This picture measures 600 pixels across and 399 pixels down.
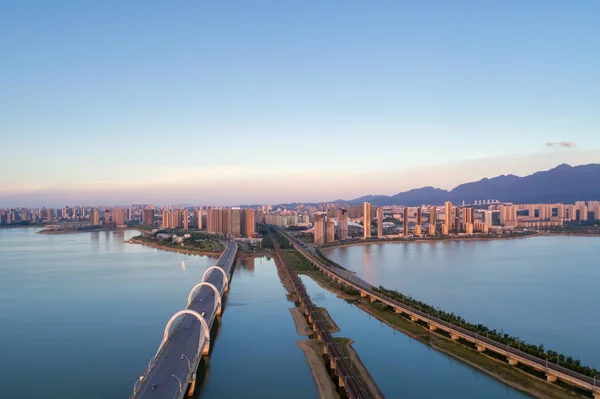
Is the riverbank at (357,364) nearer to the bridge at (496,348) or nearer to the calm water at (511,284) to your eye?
the bridge at (496,348)

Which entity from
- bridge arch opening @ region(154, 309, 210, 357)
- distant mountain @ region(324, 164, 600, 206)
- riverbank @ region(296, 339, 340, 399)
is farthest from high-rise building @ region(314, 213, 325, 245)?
distant mountain @ region(324, 164, 600, 206)

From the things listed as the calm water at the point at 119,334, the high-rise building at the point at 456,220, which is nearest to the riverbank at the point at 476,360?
the calm water at the point at 119,334

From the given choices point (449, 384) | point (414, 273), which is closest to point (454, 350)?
point (449, 384)

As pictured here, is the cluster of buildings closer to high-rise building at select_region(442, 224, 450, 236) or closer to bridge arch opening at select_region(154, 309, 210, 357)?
high-rise building at select_region(442, 224, 450, 236)

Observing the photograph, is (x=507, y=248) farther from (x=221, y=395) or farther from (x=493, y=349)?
(x=221, y=395)

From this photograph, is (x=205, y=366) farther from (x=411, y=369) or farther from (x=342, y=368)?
(x=411, y=369)
